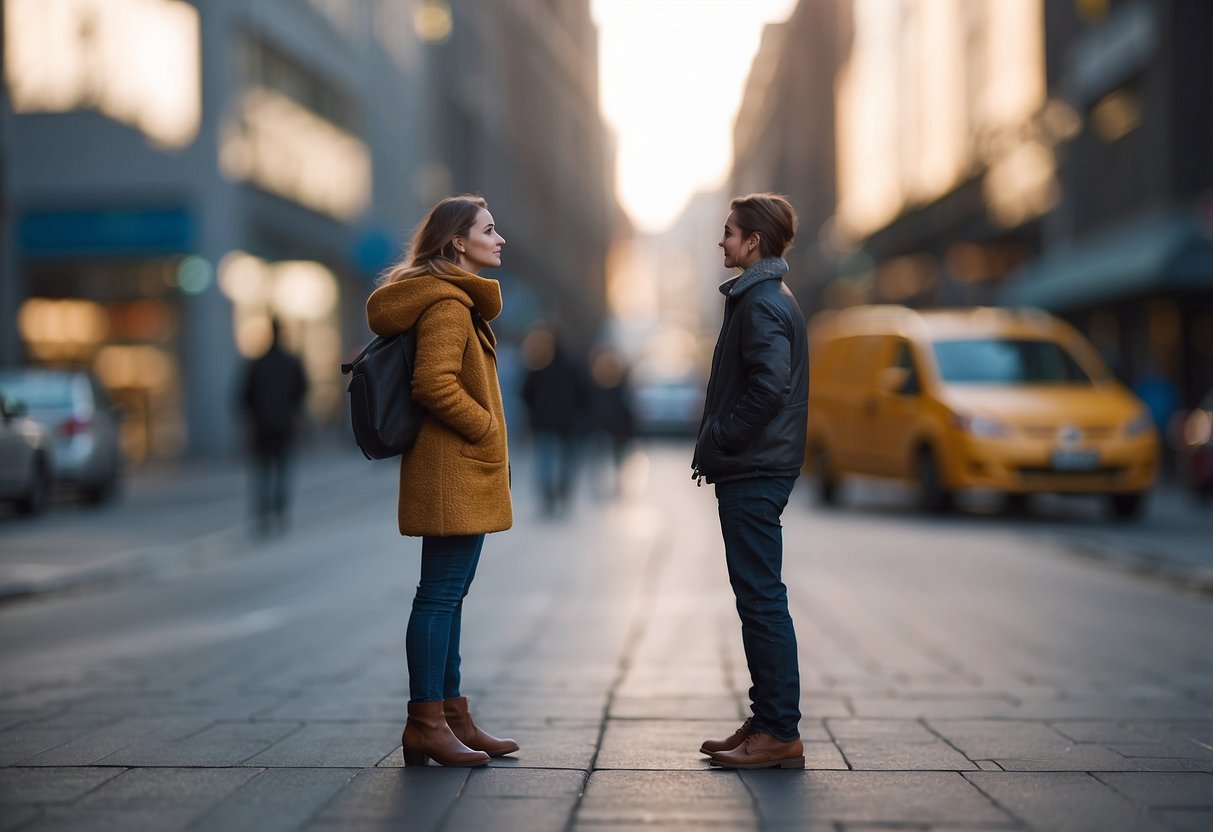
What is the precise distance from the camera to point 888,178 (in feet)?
177

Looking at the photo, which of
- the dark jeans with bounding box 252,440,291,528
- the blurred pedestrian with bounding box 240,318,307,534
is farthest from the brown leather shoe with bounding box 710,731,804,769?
the dark jeans with bounding box 252,440,291,528

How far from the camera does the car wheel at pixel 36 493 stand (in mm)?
16953

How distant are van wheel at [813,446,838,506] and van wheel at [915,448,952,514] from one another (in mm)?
2213

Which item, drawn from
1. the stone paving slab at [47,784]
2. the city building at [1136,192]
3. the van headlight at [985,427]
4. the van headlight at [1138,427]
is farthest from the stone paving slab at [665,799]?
the city building at [1136,192]

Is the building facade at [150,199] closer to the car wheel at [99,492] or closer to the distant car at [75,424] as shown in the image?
the distant car at [75,424]

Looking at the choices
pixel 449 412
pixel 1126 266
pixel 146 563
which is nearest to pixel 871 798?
pixel 449 412

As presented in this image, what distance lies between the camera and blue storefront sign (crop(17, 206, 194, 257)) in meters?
27.4

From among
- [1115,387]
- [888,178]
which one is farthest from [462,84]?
[1115,387]

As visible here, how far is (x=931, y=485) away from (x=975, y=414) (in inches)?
40.6

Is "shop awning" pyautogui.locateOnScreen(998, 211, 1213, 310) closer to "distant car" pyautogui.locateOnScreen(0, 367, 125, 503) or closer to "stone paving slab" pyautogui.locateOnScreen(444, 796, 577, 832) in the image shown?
"distant car" pyautogui.locateOnScreen(0, 367, 125, 503)

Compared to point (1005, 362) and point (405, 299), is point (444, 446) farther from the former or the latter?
point (1005, 362)

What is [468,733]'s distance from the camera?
5195mm

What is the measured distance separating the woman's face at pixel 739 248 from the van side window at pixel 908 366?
37.9ft

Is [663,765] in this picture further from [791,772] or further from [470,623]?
[470,623]
